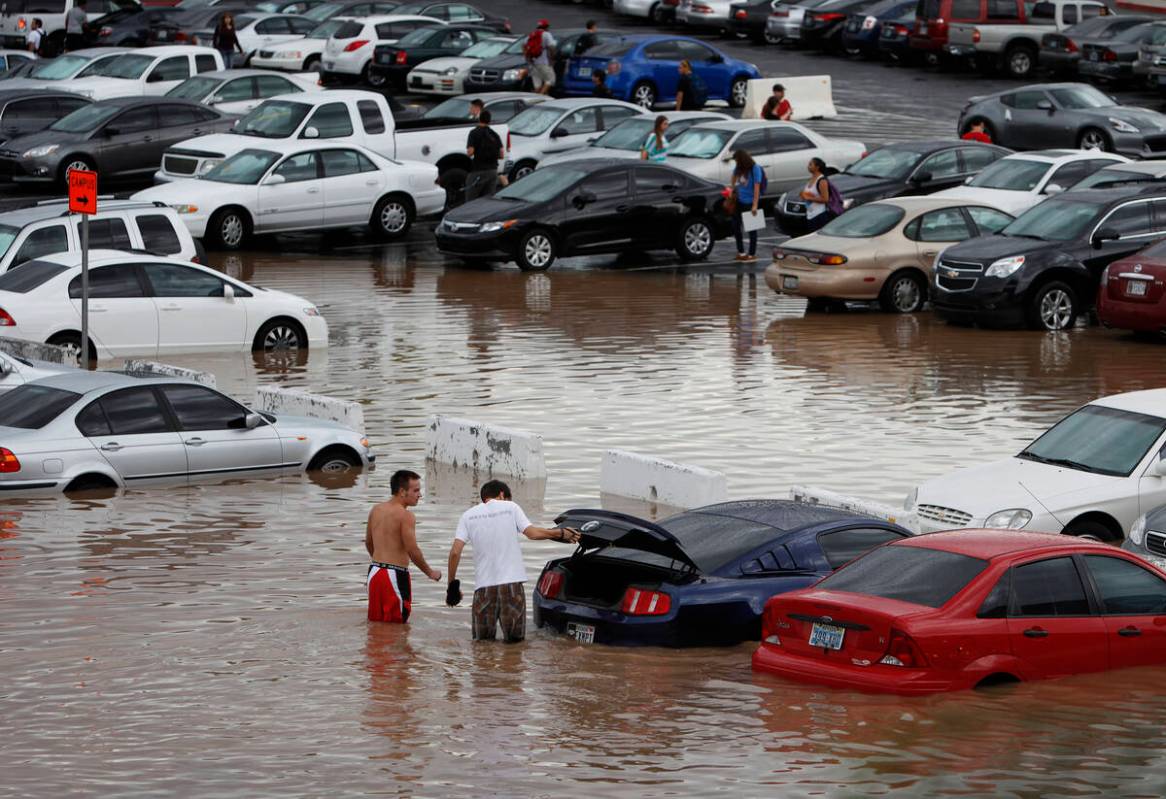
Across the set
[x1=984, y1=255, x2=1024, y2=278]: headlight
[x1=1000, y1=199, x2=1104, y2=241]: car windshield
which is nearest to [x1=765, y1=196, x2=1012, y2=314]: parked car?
[x1=1000, y1=199, x2=1104, y2=241]: car windshield

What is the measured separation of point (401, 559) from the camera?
13.5m

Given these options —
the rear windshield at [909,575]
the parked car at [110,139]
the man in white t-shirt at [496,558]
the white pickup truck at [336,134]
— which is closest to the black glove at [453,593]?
the man in white t-shirt at [496,558]

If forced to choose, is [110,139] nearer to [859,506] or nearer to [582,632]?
[859,506]

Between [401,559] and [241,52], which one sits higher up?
[241,52]

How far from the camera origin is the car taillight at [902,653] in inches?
461

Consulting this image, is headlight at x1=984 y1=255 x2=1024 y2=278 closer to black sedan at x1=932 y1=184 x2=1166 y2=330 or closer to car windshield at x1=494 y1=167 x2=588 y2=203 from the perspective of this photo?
black sedan at x1=932 y1=184 x2=1166 y2=330

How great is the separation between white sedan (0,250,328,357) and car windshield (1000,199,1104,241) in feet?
30.7

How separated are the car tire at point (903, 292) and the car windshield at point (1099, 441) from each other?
1068 centimetres

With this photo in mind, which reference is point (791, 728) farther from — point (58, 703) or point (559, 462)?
point (559, 462)

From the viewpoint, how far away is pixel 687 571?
13016 millimetres

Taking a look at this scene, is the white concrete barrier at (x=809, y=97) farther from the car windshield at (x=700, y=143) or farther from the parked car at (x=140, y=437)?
the parked car at (x=140, y=437)

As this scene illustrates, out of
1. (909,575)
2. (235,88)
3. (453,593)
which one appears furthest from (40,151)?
(909,575)

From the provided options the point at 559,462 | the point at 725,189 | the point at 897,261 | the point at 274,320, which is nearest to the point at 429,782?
the point at 559,462

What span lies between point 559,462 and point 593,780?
858 centimetres
